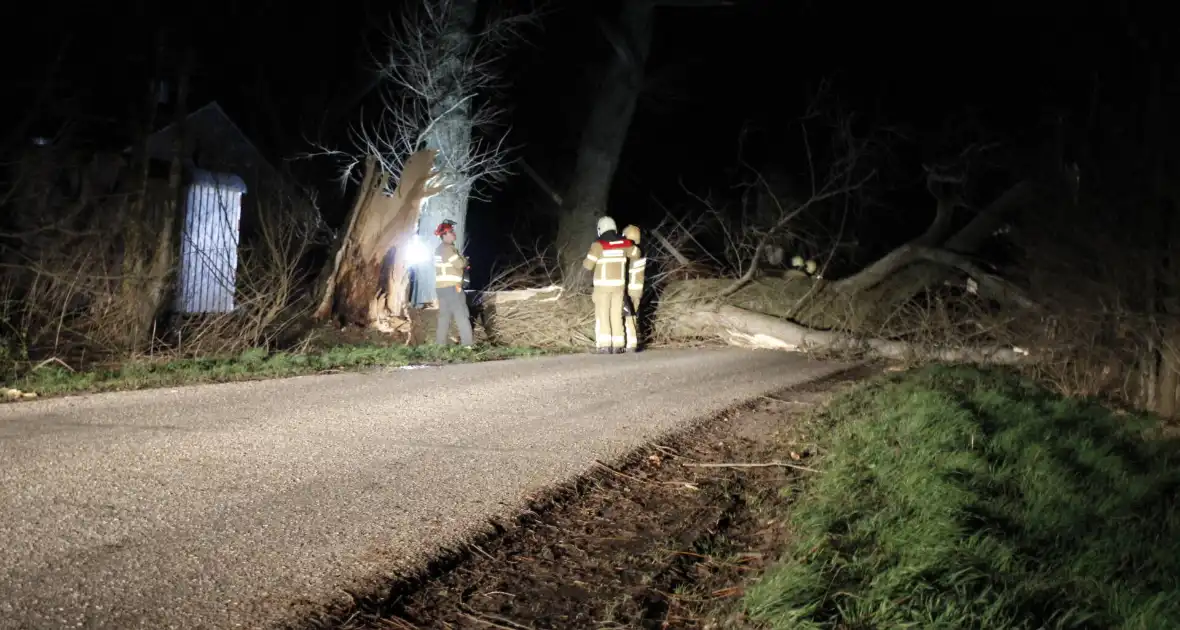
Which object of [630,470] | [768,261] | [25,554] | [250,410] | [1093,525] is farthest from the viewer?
[768,261]

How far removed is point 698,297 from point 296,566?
1077cm

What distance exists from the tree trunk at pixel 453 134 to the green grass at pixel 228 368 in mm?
3109

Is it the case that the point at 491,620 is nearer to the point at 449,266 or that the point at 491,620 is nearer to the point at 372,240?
the point at 449,266

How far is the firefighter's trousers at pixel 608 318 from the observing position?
38.3 feet

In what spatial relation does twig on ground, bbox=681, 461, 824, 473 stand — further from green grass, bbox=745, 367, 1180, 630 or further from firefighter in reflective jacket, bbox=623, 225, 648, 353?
firefighter in reflective jacket, bbox=623, 225, 648, 353

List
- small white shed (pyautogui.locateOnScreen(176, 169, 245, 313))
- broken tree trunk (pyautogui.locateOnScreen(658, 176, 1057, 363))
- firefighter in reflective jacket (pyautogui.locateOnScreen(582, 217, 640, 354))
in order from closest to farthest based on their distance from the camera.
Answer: small white shed (pyautogui.locateOnScreen(176, 169, 245, 313))
firefighter in reflective jacket (pyautogui.locateOnScreen(582, 217, 640, 354))
broken tree trunk (pyautogui.locateOnScreen(658, 176, 1057, 363))

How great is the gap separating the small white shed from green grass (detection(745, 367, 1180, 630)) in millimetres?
8008

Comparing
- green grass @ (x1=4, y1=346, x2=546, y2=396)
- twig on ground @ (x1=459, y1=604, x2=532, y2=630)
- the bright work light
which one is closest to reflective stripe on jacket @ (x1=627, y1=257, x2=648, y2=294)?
green grass @ (x1=4, y1=346, x2=546, y2=396)

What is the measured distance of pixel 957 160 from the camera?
1445 cm

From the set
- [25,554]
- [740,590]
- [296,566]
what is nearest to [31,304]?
[25,554]

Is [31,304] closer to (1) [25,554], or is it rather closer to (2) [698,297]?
(1) [25,554]

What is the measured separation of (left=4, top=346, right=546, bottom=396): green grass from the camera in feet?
23.7

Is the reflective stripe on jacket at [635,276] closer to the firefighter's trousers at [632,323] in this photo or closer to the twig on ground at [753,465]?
the firefighter's trousers at [632,323]

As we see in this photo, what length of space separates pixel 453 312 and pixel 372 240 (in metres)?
1.80
